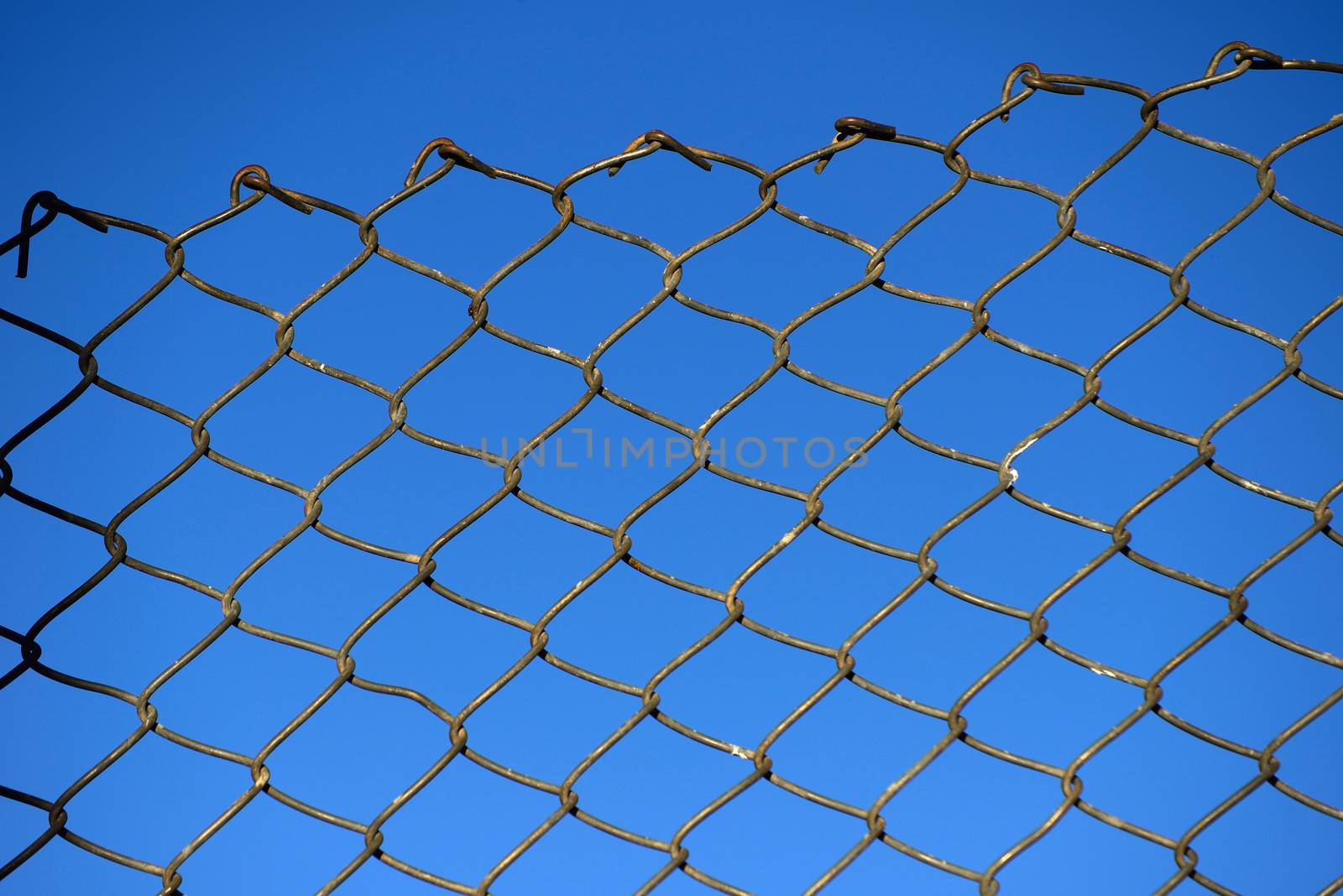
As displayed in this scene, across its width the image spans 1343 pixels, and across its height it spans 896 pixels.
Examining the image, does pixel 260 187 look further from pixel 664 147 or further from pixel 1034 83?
pixel 1034 83

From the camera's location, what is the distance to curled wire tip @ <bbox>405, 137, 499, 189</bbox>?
1741mm

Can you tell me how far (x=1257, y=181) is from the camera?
1874 millimetres

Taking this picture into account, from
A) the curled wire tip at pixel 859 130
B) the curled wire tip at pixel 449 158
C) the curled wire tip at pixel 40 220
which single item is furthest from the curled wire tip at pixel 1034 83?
the curled wire tip at pixel 40 220

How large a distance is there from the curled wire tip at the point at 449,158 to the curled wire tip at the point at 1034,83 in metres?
0.77

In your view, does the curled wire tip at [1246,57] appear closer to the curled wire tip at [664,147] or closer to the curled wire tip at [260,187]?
the curled wire tip at [664,147]

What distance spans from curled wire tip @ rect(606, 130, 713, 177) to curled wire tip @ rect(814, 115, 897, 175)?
0.55 feet

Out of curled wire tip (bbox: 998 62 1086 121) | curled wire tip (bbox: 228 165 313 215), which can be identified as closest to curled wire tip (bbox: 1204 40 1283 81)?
curled wire tip (bbox: 998 62 1086 121)

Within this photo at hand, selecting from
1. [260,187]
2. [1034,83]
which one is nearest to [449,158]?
[260,187]

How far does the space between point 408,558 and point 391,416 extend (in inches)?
8.7

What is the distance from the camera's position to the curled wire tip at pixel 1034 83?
A: 182 centimetres

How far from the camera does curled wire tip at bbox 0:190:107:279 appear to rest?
1.76 meters

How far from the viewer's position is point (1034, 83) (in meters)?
1.83

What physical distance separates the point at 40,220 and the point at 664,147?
916mm

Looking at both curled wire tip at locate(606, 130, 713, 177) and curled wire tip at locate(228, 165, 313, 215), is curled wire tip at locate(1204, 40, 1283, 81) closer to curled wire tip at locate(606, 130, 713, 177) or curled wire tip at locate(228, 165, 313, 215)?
curled wire tip at locate(606, 130, 713, 177)
